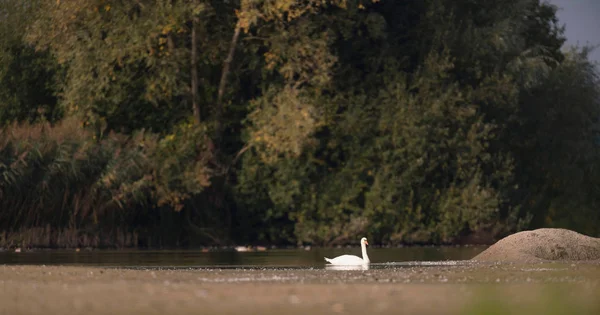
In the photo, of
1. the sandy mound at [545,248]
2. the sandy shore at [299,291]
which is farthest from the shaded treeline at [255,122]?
the sandy shore at [299,291]

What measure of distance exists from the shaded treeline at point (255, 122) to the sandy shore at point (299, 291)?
14848 millimetres

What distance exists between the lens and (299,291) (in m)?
14.3

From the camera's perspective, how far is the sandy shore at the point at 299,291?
12.2 meters

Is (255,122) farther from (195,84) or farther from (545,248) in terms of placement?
(545,248)

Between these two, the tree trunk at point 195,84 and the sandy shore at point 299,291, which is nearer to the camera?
the sandy shore at point 299,291

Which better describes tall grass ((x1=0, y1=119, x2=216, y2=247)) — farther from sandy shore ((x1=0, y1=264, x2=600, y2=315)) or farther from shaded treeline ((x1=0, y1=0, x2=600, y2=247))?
sandy shore ((x1=0, y1=264, x2=600, y2=315))

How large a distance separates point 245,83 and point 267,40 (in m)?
3.00

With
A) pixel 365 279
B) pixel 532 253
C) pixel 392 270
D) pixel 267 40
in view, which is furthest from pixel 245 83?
pixel 365 279

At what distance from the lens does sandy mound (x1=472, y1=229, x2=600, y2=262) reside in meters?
24.3

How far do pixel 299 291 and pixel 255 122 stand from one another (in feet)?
74.4

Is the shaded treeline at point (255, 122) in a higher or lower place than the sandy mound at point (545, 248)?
higher

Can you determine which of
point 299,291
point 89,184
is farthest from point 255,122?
point 299,291

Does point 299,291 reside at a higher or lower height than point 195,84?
lower

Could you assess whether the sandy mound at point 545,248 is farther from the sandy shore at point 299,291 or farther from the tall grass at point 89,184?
the tall grass at point 89,184
